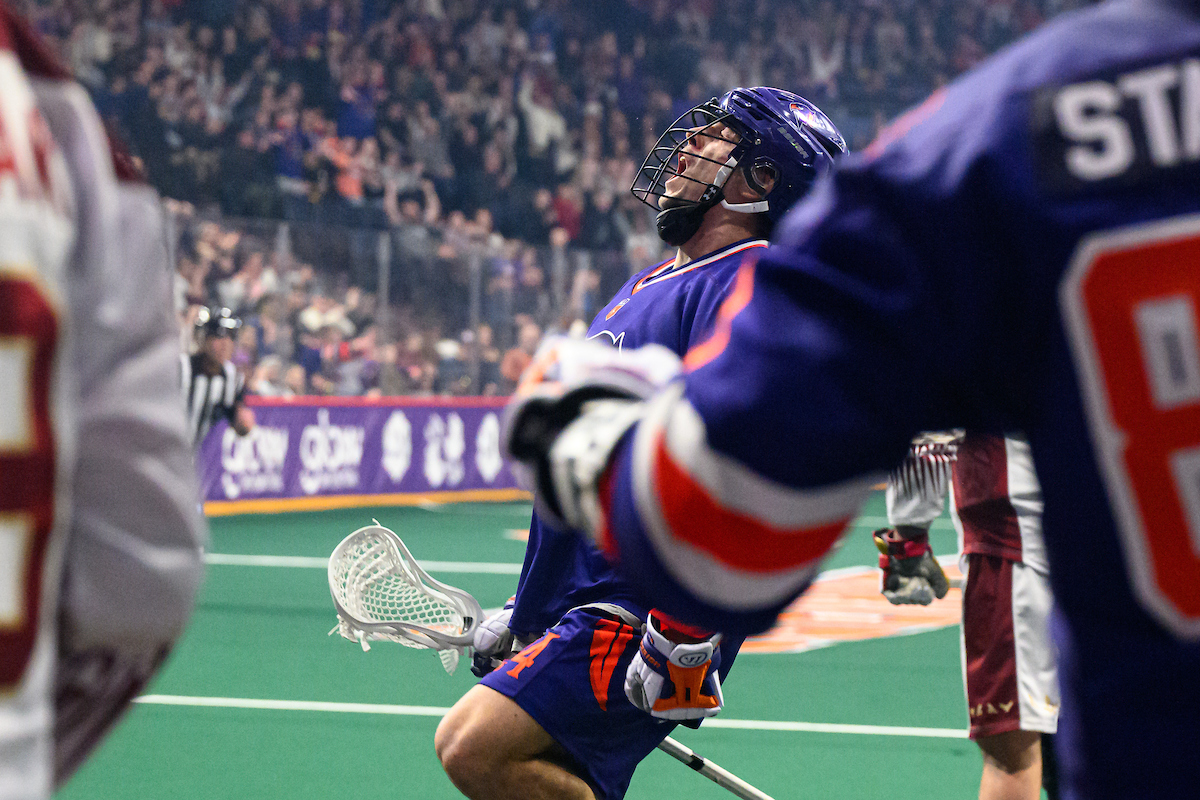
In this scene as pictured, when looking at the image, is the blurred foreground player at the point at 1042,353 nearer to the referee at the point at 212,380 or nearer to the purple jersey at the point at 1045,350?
the purple jersey at the point at 1045,350

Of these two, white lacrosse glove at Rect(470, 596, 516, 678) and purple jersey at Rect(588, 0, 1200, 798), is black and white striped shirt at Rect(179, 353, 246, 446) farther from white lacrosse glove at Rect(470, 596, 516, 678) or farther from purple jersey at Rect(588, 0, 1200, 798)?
purple jersey at Rect(588, 0, 1200, 798)

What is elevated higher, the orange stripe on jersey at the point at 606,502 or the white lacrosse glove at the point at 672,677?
the orange stripe on jersey at the point at 606,502

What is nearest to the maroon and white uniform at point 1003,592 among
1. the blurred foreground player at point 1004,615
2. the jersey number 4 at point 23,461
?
the blurred foreground player at point 1004,615

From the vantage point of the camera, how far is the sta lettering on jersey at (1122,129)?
962 millimetres

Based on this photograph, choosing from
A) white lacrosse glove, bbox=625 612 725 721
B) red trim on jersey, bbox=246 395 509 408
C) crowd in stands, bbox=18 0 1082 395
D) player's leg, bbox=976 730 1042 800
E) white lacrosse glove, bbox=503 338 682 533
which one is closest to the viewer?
white lacrosse glove, bbox=503 338 682 533

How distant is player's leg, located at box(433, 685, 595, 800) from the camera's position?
277 cm

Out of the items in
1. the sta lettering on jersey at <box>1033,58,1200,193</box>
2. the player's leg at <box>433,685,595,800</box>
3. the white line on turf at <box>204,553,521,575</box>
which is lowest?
the white line on turf at <box>204,553,521,575</box>

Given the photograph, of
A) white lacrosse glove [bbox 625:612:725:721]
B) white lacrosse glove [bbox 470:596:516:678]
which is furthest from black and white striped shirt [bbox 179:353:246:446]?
white lacrosse glove [bbox 625:612:725:721]

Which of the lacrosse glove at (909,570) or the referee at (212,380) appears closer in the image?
the lacrosse glove at (909,570)

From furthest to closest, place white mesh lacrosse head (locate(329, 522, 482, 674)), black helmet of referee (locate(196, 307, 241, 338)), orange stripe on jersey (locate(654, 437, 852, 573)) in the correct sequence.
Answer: black helmet of referee (locate(196, 307, 241, 338))
white mesh lacrosse head (locate(329, 522, 482, 674))
orange stripe on jersey (locate(654, 437, 852, 573))

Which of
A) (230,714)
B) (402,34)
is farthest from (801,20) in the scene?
(230,714)

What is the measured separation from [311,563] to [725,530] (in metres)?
8.71

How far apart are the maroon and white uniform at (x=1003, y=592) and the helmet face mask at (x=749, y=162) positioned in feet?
2.35

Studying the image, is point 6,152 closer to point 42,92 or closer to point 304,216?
point 42,92
